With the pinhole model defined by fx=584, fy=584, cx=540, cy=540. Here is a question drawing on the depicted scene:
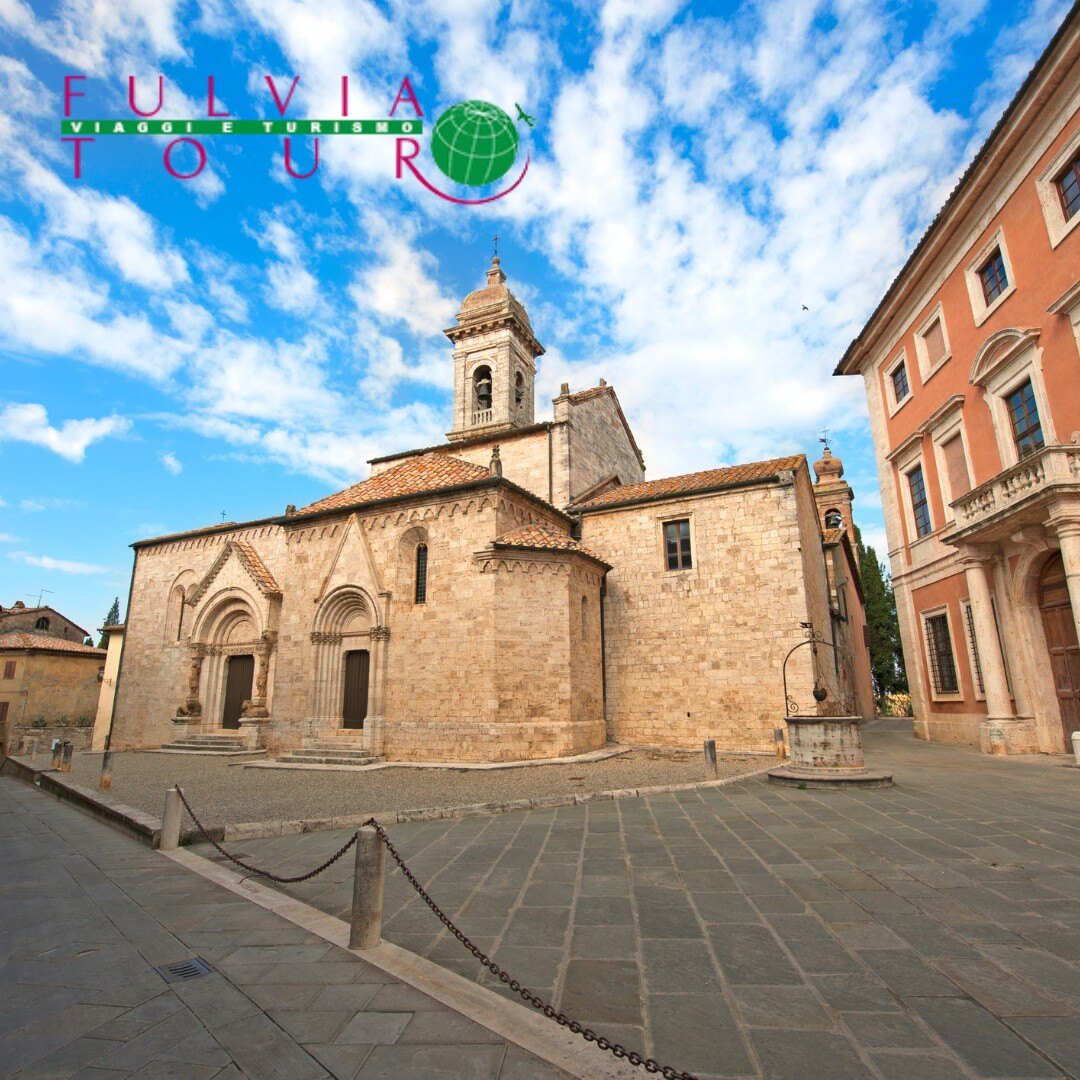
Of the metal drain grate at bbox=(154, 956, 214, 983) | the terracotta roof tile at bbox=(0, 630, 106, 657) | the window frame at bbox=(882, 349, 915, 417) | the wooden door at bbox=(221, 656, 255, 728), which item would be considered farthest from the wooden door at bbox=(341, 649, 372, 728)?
the terracotta roof tile at bbox=(0, 630, 106, 657)

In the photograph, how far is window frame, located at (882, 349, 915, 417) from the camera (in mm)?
18016

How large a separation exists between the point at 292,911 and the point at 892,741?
1912 cm

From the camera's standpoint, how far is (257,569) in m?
21.6

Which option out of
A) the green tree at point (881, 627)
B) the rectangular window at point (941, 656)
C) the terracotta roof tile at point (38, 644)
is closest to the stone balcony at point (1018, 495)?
the rectangular window at point (941, 656)

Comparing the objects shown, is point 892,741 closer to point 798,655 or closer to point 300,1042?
point 798,655

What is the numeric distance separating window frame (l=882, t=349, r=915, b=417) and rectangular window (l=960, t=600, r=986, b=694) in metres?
6.60

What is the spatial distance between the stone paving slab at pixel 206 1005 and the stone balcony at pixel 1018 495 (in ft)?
44.4

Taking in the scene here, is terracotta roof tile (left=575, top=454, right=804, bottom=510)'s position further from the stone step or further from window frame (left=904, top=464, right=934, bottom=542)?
the stone step

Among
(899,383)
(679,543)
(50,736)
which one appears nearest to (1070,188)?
(899,383)

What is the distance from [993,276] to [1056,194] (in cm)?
226

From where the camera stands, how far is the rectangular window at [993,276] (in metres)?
14.0

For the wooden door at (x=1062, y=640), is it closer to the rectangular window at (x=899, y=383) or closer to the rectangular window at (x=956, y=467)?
the rectangular window at (x=956, y=467)

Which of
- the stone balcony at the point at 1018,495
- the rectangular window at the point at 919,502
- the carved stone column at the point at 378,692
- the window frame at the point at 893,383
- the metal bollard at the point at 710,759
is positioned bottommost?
the metal bollard at the point at 710,759

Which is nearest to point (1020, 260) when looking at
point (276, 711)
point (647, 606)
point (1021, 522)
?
point (1021, 522)
